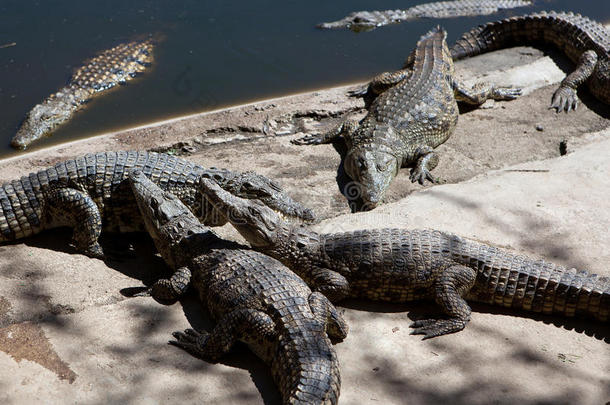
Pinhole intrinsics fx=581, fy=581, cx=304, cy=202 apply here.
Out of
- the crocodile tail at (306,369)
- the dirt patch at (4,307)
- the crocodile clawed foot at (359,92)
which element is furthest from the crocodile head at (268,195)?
the crocodile clawed foot at (359,92)

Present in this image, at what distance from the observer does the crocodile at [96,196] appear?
16.6 feet

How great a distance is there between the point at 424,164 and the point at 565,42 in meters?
4.27

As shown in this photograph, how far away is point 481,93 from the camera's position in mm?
7922

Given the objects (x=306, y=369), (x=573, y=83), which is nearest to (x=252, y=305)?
(x=306, y=369)

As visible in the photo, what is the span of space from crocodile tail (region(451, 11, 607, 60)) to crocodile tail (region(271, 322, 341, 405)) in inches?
283

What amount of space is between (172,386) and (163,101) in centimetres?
582

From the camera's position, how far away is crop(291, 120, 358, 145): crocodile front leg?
7066 mm

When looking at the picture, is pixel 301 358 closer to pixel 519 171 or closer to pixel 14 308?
pixel 14 308

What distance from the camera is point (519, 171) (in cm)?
614

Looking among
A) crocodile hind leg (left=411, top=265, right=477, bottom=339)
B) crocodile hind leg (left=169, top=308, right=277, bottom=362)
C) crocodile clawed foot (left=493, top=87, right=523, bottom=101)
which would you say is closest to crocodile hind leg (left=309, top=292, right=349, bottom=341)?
crocodile hind leg (left=169, top=308, right=277, bottom=362)

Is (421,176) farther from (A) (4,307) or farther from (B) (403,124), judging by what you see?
(A) (4,307)

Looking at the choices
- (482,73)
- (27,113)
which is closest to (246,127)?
(27,113)

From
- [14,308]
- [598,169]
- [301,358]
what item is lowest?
[14,308]

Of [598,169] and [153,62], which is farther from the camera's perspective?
[153,62]
